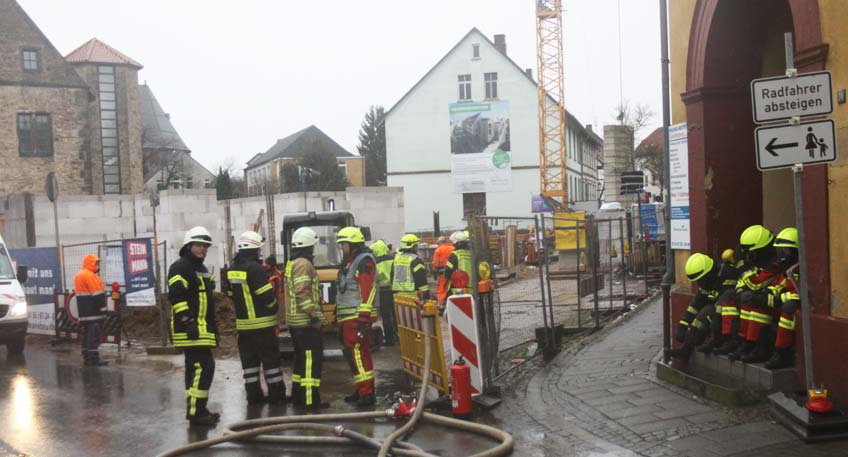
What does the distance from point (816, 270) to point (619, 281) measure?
595 inches

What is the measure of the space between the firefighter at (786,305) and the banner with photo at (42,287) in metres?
14.7

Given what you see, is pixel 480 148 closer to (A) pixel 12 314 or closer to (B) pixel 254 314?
(A) pixel 12 314

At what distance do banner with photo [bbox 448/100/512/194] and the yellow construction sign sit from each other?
53188mm

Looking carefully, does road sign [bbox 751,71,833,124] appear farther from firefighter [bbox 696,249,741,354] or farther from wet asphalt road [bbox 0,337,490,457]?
wet asphalt road [bbox 0,337,490,457]

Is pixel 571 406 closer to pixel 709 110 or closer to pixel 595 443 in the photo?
pixel 595 443

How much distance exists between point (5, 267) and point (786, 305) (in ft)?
44.7

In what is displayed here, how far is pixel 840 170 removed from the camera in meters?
7.23

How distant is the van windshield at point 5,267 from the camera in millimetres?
15953

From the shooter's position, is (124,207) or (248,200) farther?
(248,200)

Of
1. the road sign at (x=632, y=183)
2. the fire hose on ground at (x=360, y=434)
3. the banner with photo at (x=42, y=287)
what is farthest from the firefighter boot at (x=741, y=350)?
the road sign at (x=632, y=183)

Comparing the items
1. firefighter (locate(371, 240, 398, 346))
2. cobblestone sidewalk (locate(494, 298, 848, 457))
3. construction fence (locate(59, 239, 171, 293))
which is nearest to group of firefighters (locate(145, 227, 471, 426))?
cobblestone sidewalk (locate(494, 298, 848, 457))

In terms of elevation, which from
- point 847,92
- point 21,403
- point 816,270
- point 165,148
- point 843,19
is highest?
point 165,148

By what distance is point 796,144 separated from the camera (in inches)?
263

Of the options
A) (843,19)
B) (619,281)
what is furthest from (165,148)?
(843,19)
